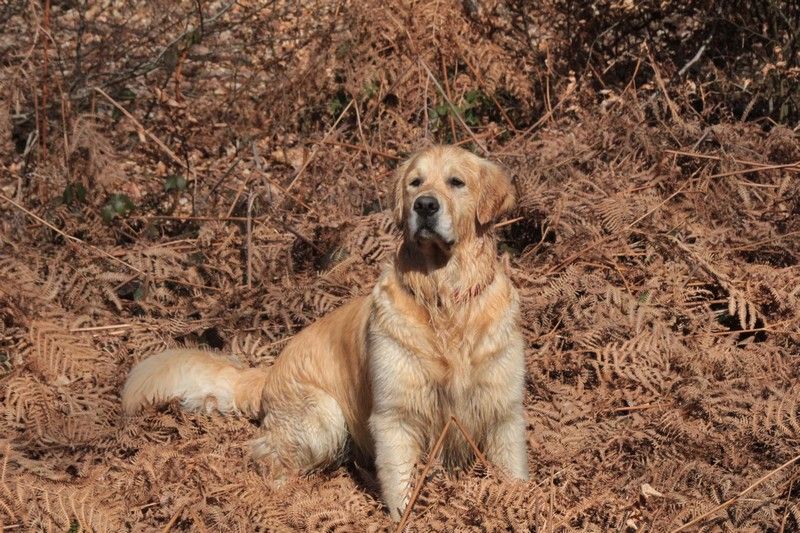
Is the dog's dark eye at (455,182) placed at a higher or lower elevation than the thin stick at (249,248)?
higher

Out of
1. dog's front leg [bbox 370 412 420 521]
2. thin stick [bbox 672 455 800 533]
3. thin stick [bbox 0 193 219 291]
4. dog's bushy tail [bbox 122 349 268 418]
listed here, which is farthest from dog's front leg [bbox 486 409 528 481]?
thin stick [bbox 0 193 219 291]

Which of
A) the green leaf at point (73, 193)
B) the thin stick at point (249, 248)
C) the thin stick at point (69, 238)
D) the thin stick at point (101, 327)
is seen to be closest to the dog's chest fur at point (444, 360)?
the thin stick at point (249, 248)

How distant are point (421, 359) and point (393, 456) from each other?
1.48ft

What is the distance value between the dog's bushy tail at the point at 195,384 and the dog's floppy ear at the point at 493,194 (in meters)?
1.51

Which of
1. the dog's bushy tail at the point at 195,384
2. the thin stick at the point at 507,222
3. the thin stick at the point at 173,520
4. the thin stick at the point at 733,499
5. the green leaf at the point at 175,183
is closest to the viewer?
the thin stick at the point at 733,499

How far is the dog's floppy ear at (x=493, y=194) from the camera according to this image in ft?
15.5

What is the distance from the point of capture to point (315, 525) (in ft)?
14.0

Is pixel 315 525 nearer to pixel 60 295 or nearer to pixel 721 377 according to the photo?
pixel 721 377

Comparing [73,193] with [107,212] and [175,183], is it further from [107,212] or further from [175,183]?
[175,183]

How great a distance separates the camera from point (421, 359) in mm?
4469

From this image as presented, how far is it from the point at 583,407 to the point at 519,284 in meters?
1.14

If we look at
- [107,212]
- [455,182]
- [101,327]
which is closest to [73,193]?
[107,212]

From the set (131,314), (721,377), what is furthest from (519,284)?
(131,314)

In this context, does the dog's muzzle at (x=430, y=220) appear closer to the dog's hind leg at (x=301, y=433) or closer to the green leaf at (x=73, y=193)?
the dog's hind leg at (x=301, y=433)
